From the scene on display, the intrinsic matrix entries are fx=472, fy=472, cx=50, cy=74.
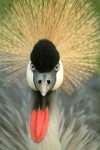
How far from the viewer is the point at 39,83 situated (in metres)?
1.93

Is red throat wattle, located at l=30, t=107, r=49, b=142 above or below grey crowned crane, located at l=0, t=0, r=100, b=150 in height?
below

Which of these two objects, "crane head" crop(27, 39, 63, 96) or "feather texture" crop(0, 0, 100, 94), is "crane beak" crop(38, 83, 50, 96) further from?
"feather texture" crop(0, 0, 100, 94)

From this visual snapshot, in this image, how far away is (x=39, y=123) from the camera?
6.83ft

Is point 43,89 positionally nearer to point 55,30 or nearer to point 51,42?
point 51,42

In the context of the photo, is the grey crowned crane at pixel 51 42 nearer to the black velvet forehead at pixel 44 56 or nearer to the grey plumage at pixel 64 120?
the black velvet forehead at pixel 44 56

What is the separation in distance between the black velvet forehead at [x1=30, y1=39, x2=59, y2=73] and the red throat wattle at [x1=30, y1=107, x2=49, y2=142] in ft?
0.72

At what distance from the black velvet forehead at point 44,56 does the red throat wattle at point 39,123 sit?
0.22 metres

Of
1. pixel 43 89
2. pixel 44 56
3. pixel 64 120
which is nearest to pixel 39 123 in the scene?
pixel 43 89

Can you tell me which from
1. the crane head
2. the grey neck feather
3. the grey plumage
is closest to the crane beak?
the crane head

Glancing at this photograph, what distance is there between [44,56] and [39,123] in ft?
1.11

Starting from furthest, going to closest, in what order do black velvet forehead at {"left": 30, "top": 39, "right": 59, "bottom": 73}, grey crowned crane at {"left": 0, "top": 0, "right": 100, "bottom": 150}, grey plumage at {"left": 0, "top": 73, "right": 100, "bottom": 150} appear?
grey plumage at {"left": 0, "top": 73, "right": 100, "bottom": 150} < grey crowned crane at {"left": 0, "top": 0, "right": 100, "bottom": 150} < black velvet forehead at {"left": 30, "top": 39, "right": 59, "bottom": 73}

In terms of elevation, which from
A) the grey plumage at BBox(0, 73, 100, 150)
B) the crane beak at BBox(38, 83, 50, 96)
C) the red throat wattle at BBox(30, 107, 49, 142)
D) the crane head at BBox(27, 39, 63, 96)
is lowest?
the grey plumage at BBox(0, 73, 100, 150)

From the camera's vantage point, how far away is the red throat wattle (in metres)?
2.06

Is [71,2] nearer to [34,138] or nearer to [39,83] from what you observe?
[39,83]
